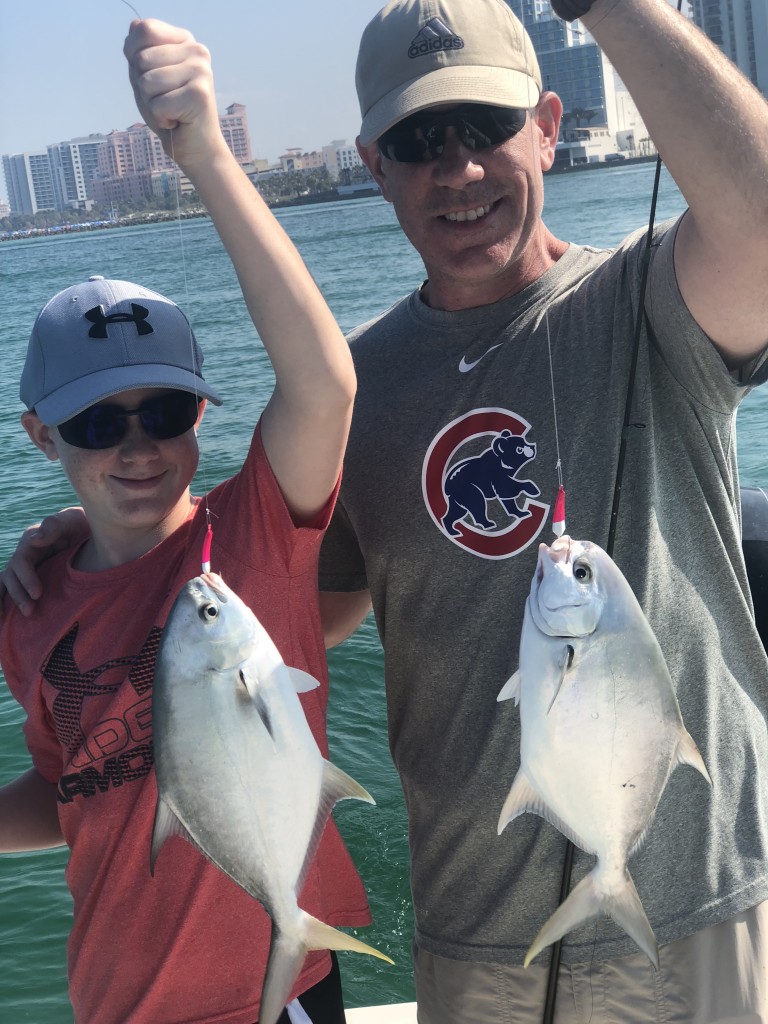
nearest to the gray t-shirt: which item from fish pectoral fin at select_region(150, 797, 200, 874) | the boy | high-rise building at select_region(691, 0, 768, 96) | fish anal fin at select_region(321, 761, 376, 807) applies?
the boy

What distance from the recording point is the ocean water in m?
5.54

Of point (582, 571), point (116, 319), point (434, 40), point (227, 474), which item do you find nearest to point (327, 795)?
point (582, 571)

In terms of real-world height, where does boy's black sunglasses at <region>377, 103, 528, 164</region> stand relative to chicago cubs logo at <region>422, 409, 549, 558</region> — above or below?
above

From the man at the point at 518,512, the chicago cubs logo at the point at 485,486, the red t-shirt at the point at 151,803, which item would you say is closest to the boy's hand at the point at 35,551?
the red t-shirt at the point at 151,803

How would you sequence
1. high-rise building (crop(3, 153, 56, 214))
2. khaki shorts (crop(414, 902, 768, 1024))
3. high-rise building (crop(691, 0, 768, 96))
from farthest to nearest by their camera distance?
1. high-rise building (crop(691, 0, 768, 96))
2. high-rise building (crop(3, 153, 56, 214))
3. khaki shorts (crop(414, 902, 768, 1024))

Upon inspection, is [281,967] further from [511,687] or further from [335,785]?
[511,687]

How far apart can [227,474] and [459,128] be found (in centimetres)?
1106

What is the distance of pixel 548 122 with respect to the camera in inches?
107

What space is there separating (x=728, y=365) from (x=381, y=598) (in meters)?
1.01

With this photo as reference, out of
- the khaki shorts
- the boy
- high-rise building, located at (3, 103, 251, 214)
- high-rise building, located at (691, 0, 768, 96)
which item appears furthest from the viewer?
high-rise building, located at (691, 0, 768, 96)

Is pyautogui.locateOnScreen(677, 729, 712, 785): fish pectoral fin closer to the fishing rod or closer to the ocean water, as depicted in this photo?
the fishing rod

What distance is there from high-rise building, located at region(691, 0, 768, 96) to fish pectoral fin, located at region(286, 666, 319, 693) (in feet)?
73.3

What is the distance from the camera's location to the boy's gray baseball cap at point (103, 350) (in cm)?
235

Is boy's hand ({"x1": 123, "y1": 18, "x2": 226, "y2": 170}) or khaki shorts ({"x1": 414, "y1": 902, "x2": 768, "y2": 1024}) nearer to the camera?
boy's hand ({"x1": 123, "y1": 18, "x2": 226, "y2": 170})
